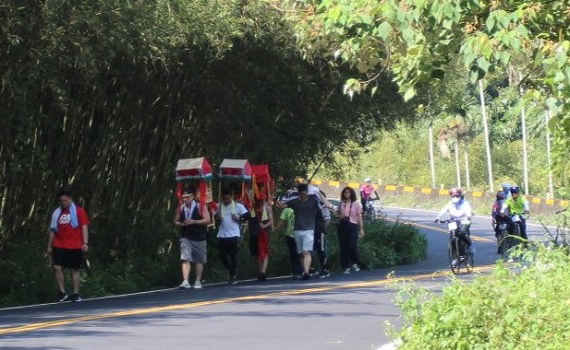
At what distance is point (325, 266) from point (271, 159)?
11.7 ft

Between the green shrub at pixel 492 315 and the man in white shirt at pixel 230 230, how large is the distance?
11802mm

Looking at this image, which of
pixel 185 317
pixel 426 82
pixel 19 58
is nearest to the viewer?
pixel 426 82

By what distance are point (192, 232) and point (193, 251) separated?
0.33 metres

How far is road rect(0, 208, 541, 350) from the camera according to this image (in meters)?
13.7

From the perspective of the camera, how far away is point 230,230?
76.6 ft

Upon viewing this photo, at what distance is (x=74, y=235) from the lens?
66.9ft

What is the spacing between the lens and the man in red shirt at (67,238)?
20.2 meters

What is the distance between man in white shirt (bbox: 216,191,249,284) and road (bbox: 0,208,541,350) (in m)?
0.54

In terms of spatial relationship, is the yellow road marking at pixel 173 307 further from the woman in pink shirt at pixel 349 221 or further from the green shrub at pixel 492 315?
the woman in pink shirt at pixel 349 221

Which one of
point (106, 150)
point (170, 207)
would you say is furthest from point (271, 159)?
point (106, 150)

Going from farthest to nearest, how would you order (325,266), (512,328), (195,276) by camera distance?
(325,266) < (195,276) < (512,328)

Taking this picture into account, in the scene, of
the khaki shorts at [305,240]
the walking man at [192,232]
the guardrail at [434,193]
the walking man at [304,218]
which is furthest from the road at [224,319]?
the guardrail at [434,193]

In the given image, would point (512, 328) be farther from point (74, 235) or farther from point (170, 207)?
point (170, 207)

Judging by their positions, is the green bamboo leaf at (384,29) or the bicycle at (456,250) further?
the bicycle at (456,250)
